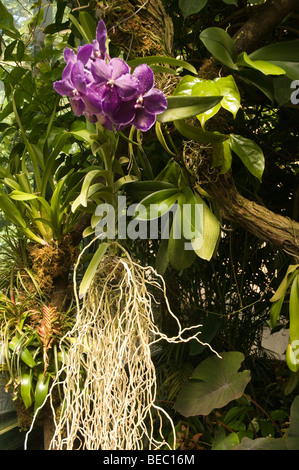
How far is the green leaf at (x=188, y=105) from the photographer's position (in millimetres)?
852

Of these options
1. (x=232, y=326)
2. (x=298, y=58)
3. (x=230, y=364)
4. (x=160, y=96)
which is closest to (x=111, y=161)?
(x=160, y=96)

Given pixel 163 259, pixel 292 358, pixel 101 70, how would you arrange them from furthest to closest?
pixel 163 259
pixel 292 358
pixel 101 70

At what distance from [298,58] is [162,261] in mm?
606

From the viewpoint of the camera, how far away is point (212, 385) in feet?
4.13

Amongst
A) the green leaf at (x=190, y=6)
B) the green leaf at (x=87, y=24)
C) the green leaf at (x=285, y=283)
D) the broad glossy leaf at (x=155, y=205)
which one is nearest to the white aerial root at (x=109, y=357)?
the broad glossy leaf at (x=155, y=205)

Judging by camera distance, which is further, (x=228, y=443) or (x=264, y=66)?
(x=228, y=443)

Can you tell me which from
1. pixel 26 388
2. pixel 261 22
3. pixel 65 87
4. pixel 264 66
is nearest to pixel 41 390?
pixel 26 388

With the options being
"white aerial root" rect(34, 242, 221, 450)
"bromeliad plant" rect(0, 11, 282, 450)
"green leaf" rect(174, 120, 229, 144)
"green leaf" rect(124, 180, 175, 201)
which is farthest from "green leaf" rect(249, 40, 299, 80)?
"white aerial root" rect(34, 242, 221, 450)

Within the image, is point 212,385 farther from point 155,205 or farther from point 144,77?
point 144,77

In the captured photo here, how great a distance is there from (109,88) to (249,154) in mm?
420

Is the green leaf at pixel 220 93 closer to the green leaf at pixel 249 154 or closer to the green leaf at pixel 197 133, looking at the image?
the green leaf at pixel 197 133

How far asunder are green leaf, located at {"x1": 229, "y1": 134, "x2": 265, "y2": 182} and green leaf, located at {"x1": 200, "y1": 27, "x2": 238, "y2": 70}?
18cm

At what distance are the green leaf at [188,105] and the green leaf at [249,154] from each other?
23 cm

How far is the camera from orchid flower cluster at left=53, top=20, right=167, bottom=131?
786 mm
